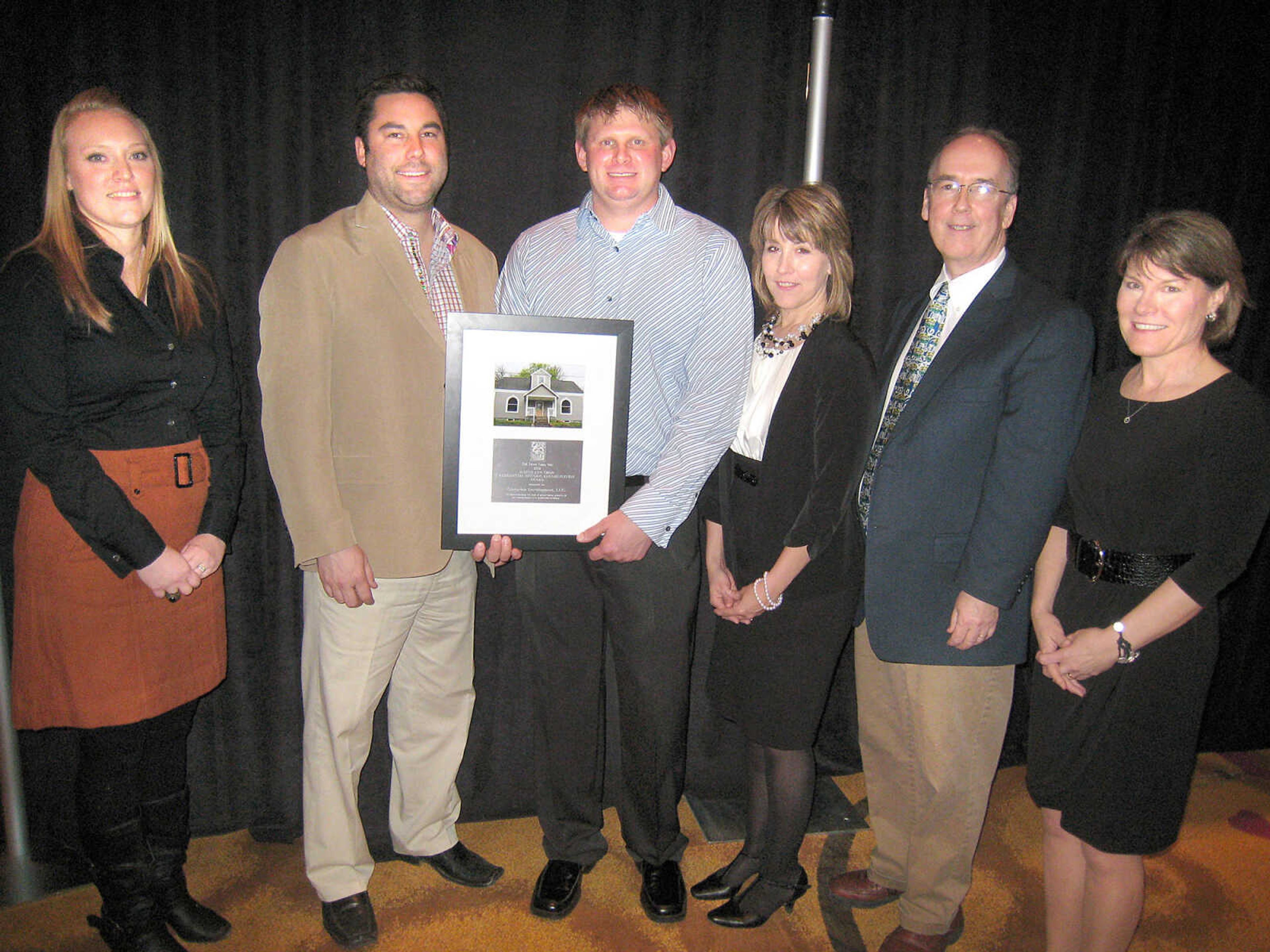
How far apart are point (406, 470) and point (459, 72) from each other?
1233 millimetres

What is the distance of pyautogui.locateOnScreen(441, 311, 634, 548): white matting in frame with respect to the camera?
1857 mm

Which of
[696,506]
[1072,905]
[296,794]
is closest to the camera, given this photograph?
[1072,905]

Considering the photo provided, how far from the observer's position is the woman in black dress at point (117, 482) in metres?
1.68

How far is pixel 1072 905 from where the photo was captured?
5.97ft

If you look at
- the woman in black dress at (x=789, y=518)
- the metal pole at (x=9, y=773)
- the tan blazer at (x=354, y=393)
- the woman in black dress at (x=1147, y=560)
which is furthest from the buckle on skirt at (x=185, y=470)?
the woman in black dress at (x=1147, y=560)

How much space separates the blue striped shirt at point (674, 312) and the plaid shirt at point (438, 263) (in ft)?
0.85

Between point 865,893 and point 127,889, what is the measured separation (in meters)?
1.94

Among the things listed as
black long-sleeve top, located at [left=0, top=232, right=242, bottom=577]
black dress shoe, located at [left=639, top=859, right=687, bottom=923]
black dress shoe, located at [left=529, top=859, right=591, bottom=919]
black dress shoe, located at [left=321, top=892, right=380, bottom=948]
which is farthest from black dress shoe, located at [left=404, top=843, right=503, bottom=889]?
black long-sleeve top, located at [left=0, top=232, right=242, bottom=577]

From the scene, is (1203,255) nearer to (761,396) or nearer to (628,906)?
(761,396)

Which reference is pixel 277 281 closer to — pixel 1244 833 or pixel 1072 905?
pixel 1072 905

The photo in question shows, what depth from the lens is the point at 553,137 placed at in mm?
2398

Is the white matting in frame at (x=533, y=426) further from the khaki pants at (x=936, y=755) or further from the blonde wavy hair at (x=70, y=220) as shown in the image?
the khaki pants at (x=936, y=755)

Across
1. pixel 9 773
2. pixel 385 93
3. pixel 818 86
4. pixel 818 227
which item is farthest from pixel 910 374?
pixel 9 773

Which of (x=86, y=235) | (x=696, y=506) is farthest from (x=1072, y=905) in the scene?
(x=86, y=235)
